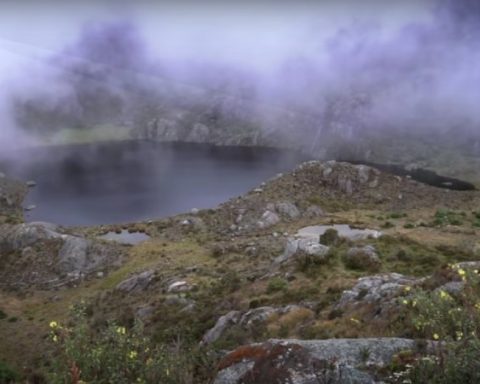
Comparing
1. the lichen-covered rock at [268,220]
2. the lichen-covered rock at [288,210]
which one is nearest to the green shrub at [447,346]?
the lichen-covered rock at [268,220]

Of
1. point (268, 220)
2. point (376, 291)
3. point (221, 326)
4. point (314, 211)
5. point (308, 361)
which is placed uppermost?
point (308, 361)

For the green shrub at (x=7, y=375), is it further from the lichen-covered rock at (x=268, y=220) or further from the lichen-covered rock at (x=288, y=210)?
the lichen-covered rock at (x=288, y=210)

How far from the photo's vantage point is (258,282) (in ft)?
112

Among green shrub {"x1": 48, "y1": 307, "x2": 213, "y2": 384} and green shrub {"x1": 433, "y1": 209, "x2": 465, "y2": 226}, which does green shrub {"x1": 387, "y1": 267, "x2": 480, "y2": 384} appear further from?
green shrub {"x1": 433, "y1": 209, "x2": 465, "y2": 226}

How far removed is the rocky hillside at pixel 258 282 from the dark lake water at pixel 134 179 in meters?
28.9

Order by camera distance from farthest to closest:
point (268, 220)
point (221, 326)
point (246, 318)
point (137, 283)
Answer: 1. point (268, 220)
2. point (137, 283)
3. point (221, 326)
4. point (246, 318)

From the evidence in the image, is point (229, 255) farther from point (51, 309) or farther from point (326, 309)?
point (326, 309)

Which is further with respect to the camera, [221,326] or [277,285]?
[277,285]

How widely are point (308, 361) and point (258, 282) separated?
24681mm

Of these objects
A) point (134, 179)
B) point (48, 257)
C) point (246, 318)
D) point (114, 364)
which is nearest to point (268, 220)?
point (48, 257)

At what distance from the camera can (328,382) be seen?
9.30 m

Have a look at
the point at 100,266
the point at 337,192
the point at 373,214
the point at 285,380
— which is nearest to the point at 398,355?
the point at 285,380

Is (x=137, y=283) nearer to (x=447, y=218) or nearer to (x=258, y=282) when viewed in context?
(x=258, y=282)

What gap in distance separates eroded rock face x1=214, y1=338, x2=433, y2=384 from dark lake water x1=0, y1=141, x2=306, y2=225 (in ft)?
278
